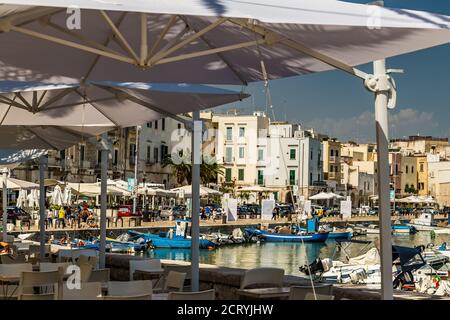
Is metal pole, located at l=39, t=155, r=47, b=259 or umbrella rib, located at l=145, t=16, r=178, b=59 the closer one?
umbrella rib, located at l=145, t=16, r=178, b=59

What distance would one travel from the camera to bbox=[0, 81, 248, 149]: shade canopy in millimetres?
9750

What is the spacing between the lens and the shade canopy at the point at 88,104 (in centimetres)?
975

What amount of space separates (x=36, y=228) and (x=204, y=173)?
3925cm

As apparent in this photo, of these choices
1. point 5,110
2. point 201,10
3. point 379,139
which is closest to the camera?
point 201,10

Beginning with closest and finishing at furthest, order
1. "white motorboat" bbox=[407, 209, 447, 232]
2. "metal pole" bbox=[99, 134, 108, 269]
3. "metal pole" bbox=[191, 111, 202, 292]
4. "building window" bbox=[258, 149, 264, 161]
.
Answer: "metal pole" bbox=[191, 111, 202, 292]
"metal pole" bbox=[99, 134, 108, 269]
"white motorboat" bbox=[407, 209, 447, 232]
"building window" bbox=[258, 149, 264, 161]

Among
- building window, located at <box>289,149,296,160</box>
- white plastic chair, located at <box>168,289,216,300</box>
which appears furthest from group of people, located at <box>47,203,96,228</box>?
building window, located at <box>289,149,296,160</box>


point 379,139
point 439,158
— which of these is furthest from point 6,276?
point 439,158

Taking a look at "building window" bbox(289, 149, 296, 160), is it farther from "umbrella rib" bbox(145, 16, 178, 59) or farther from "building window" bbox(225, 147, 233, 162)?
"umbrella rib" bbox(145, 16, 178, 59)

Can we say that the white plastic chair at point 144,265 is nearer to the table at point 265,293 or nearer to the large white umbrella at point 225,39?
the table at point 265,293

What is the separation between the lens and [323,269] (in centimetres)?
2688

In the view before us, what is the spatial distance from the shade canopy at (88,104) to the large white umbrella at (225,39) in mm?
607

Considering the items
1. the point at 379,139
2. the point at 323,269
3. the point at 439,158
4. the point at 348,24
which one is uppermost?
the point at 439,158

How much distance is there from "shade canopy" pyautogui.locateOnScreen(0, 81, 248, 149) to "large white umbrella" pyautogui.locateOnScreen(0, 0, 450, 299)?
607 millimetres
